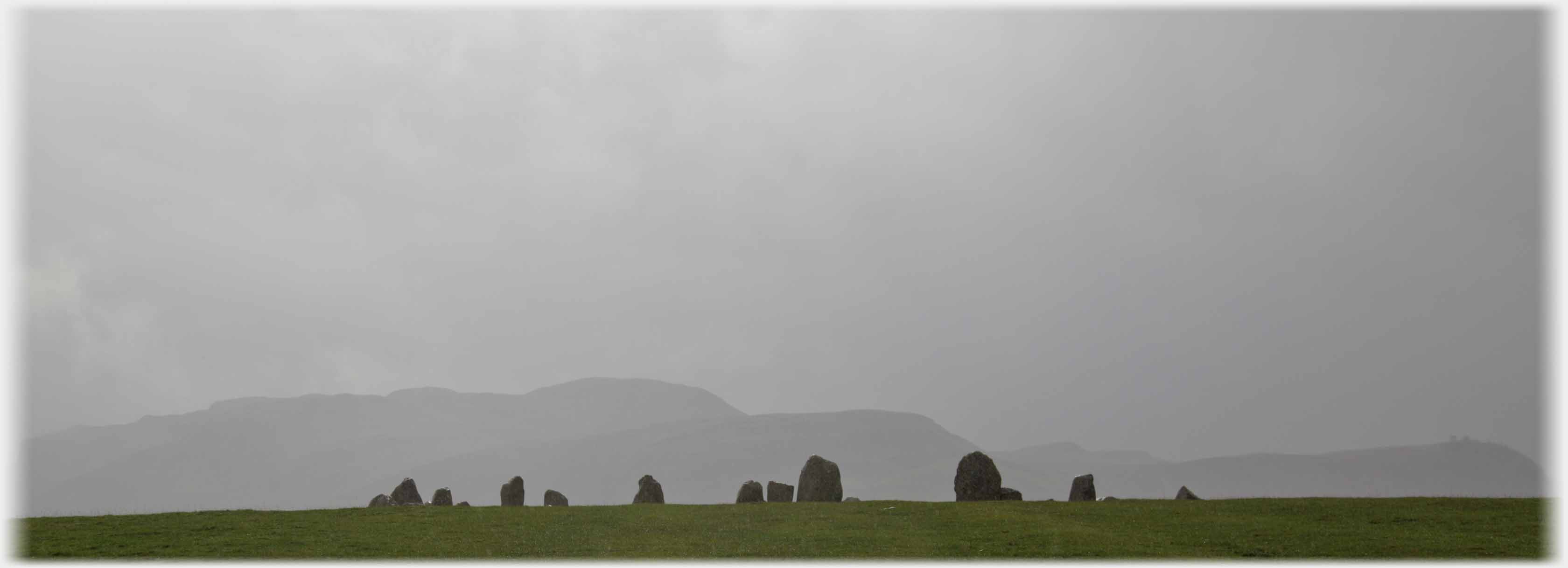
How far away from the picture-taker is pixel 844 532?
31.6 metres

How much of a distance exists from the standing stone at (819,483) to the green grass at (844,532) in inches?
248

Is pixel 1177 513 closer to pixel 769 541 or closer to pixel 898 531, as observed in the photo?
pixel 898 531

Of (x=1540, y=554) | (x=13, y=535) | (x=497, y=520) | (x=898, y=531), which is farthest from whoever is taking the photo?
(x=497, y=520)

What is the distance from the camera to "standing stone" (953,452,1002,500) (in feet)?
149

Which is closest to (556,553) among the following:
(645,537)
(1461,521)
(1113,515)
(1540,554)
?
(645,537)

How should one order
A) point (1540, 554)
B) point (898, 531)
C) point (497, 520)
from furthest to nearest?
point (497, 520)
point (898, 531)
point (1540, 554)

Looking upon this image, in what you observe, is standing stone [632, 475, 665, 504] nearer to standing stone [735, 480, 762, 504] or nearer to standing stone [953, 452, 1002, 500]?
standing stone [735, 480, 762, 504]

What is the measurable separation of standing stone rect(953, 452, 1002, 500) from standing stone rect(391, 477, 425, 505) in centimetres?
2354

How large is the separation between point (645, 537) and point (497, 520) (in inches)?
258

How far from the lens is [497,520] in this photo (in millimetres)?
34469

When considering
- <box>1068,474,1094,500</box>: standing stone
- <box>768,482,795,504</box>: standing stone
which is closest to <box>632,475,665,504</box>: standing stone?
<box>768,482,795,504</box>: standing stone

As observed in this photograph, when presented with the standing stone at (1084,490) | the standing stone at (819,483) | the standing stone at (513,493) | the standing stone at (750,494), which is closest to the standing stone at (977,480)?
the standing stone at (1084,490)

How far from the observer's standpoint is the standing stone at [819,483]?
45.0 meters

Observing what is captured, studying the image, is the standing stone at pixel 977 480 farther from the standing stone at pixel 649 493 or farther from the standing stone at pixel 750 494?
the standing stone at pixel 649 493
